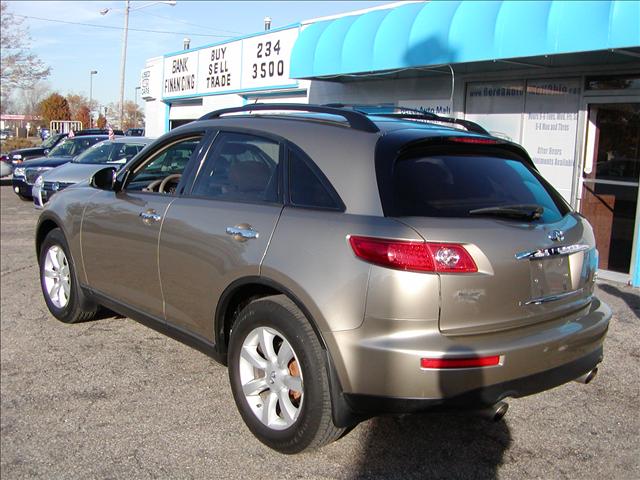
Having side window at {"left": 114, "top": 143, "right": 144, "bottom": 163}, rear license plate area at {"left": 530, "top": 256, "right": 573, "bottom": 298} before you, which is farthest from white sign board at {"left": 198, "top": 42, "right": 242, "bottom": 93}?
rear license plate area at {"left": 530, "top": 256, "right": 573, "bottom": 298}

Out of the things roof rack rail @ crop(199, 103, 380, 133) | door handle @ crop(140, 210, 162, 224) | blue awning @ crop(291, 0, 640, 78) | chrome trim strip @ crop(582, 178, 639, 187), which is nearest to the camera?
roof rack rail @ crop(199, 103, 380, 133)

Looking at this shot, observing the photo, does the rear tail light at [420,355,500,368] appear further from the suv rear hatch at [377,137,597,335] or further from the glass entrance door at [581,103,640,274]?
the glass entrance door at [581,103,640,274]

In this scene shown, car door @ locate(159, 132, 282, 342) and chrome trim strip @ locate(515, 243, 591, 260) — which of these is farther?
car door @ locate(159, 132, 282, 342)

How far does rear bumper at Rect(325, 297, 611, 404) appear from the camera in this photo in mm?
2924

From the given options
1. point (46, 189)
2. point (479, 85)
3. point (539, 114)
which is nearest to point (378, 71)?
point (479, 85)

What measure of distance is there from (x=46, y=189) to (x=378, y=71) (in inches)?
248

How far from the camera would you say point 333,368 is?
10.2 ft

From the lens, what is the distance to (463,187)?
339 centimetres

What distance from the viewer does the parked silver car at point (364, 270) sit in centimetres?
296

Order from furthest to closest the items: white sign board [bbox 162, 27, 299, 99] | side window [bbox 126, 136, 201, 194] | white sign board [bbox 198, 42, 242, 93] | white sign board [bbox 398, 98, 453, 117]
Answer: white sign board [bbox 198, 42, 242, 93]
white sign board [bbox 162, 27, 299, 99]
white sign board [bbox 398, 98, 453, 117]
side window [bbox 126, 136, 201, 194]

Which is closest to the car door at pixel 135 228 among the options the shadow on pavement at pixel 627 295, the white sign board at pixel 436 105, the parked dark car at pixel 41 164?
the shadow on pavement at pixel 627 295

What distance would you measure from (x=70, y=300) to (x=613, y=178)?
22.2 ft

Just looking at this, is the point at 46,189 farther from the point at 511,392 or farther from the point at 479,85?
the point at 511,392

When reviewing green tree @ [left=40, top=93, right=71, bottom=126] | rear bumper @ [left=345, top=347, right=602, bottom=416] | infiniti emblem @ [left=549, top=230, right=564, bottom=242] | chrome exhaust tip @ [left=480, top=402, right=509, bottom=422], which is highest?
green tree @ [left=40, top=93, right=71, bottom=126]
